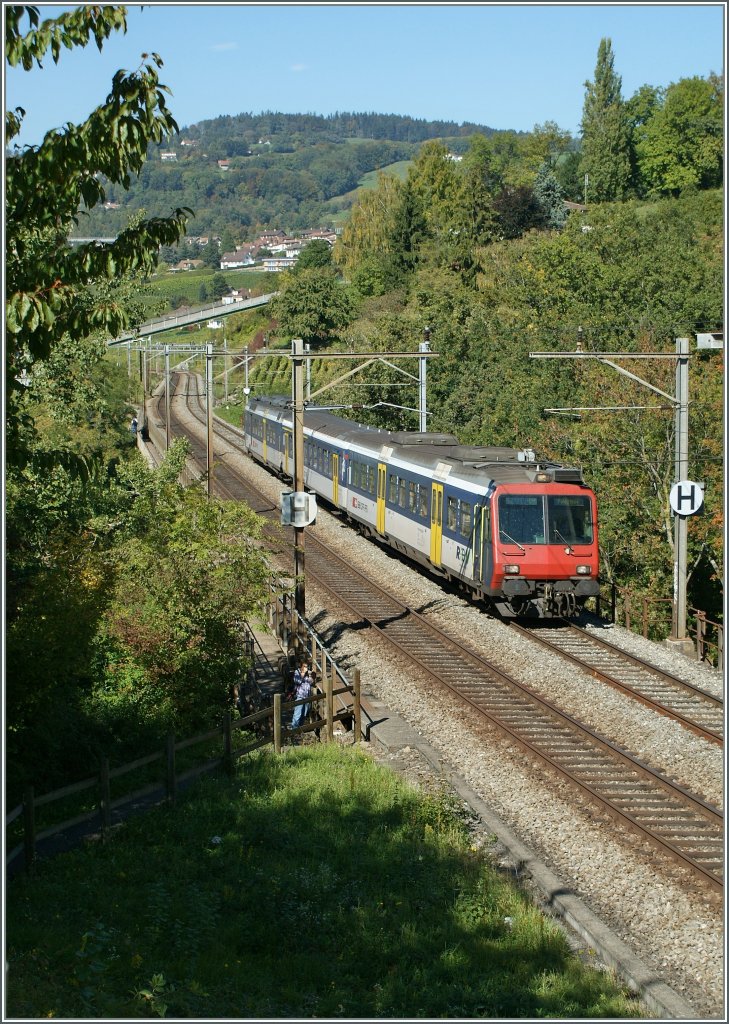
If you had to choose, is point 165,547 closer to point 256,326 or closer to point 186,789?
point 186,789

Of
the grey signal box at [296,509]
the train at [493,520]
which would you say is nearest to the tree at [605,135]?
the train at [493,520]

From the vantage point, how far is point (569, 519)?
2202cm

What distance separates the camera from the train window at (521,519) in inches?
859

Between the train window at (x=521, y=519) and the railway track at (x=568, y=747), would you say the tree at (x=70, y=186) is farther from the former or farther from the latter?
the train window at (x=521, y=519)

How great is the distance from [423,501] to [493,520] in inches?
194

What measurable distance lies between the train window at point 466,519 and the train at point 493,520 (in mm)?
20

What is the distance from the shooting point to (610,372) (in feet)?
111

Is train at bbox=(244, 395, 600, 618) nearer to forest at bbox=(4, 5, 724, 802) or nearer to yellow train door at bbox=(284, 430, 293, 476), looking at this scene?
forest at bbox=(4, 5, 724, 802)

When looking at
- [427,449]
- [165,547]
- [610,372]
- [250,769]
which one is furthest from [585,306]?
[250,769]

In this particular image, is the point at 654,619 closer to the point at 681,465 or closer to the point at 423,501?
the point at 423,501


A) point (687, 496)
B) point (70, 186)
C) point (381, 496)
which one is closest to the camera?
point (70, 186)

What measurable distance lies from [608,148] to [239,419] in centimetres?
4603

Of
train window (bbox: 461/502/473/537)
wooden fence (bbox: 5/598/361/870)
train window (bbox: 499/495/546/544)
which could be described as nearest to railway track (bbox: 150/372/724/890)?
wooden fence (bbox: 5/598/361/870)

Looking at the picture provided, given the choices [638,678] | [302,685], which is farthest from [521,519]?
[302,685]
